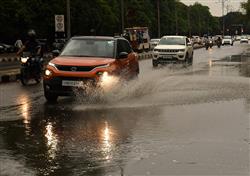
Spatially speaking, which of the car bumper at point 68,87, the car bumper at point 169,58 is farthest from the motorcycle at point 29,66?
the car bumper at point 169,58

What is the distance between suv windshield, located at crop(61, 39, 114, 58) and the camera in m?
14.5

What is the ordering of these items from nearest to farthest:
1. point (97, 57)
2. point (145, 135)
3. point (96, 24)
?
point (145, 135) → point (97, 57) → point (96, 24)

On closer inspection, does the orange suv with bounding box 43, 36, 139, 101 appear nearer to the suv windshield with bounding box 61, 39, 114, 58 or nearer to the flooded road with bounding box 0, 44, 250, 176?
the suv windshield with bounding box 61, 39, 114, 58

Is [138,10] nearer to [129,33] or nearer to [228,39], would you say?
[228,39]

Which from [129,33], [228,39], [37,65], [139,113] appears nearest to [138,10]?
[228,39]

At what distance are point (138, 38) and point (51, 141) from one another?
52464 millimetres

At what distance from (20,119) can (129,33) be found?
157ft

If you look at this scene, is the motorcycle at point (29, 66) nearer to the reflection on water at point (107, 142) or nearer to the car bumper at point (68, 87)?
the car bumper at point (68, 87)

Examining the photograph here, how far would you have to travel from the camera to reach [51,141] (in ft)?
27.0

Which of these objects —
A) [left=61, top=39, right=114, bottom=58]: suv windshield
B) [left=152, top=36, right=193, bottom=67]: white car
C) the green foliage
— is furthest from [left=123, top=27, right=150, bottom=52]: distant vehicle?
[left=61, top=39, right=114, bottom=58]: suv windshield

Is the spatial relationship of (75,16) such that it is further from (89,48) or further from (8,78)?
(89,48)

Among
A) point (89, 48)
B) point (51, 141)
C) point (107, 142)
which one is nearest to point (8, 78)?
point (89, 48)

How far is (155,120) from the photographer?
10219mm

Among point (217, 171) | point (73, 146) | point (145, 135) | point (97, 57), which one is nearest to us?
point (217, 171)
